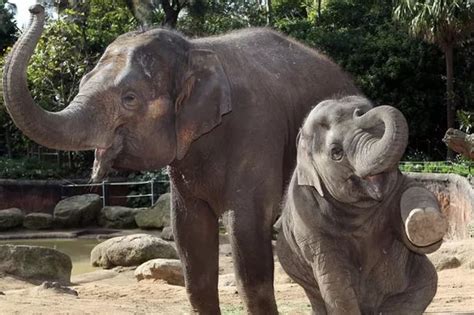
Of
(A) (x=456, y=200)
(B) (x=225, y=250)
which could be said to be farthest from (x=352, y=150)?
(B) (x=225, y=250)

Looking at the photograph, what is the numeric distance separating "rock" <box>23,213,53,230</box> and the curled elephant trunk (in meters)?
17.6

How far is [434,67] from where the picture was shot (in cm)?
2436

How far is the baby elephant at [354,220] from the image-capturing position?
10.7ft

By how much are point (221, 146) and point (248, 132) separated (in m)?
0.17

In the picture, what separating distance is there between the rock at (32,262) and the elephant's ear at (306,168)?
24.5 ft

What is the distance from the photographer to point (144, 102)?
4199 mm

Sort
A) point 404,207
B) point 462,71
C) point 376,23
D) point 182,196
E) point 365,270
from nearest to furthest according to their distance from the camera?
point 404,207, point 365,270, point 182,196, point 462,71, point 376,23

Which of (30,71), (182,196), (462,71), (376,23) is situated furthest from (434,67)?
(182,196)

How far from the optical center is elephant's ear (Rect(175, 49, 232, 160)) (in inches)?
169

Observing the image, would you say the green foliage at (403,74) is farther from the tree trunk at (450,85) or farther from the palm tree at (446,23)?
the palm tree at (446,23)

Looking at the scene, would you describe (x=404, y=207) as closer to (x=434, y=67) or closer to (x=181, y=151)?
(x=181, y=151)

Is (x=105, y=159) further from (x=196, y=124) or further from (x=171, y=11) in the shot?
(x=171, y=11)

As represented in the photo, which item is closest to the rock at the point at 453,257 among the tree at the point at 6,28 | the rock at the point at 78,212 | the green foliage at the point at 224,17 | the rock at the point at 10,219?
the rock at the point at 78,212

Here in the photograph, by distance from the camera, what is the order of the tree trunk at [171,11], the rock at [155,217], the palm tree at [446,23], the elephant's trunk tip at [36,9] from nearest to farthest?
the elephant's trunk tip at [36,9] → the rock at [155,217] → the palm tree at [446,23] → the tree trunk at [171,11]
